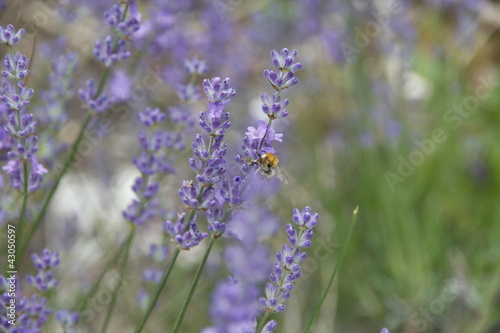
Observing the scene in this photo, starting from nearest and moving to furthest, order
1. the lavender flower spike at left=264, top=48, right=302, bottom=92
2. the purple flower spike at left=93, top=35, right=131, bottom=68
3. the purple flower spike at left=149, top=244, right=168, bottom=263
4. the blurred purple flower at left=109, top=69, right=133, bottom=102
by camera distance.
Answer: the lavender flower spike at left=264, top=48, right=302, bottom=92, the purple flower spike at left=93, top=35, right=131, bottom=68, the purple flower spike at left=149, top=244, right=168, bottom=263, the blurred purple flower at left=109, top=69, right=133, bottom=102

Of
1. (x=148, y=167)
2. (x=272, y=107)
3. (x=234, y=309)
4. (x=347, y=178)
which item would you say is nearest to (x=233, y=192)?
(x=272, y=107)

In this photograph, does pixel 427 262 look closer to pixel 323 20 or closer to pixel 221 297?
pixel 323 20

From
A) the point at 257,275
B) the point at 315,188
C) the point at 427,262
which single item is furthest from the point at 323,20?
the point at 257,275

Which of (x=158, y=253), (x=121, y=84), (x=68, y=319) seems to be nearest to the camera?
(x=68, y=319)

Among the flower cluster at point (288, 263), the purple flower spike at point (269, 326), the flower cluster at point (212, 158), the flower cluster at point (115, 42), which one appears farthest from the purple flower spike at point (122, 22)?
the purple flower spike at point (269, 326)

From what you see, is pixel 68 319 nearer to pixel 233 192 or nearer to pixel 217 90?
pixel 233 192

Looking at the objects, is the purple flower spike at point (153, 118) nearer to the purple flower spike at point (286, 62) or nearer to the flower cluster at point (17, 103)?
the flower cluster at point (17, 103)

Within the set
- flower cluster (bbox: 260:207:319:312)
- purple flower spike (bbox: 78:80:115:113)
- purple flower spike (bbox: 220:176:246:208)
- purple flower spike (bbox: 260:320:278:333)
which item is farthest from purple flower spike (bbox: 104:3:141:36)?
purple flower spike (bbox: 260:320:278:333)

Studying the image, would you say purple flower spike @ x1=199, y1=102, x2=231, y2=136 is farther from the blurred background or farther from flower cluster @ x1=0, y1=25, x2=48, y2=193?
the blurred background
